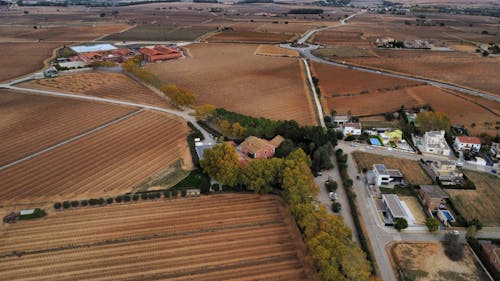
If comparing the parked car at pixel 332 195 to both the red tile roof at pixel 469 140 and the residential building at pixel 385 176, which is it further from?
the red tile roof at pixel 469 140

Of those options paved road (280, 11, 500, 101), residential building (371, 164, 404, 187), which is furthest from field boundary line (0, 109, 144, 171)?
paved road (280, 11, 500, 101)

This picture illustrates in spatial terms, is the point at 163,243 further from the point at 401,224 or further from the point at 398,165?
the point at 398,165

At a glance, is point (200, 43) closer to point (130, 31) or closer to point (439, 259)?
point (130, 31)

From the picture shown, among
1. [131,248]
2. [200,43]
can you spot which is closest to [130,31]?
[200,43]

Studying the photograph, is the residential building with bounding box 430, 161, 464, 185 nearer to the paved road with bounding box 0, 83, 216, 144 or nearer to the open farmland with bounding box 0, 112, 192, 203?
the paved road with bounding box 0, 83, 216, 144

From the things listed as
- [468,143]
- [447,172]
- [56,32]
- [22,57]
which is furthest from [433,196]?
[56,32]
